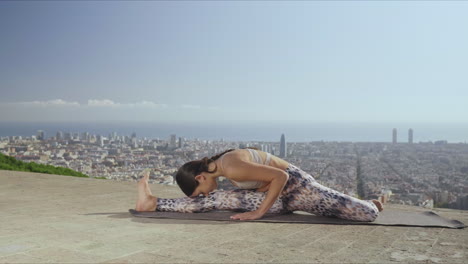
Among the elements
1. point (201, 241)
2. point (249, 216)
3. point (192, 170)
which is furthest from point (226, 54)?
point (201, 241)

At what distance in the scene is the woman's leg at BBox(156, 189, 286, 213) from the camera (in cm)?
347

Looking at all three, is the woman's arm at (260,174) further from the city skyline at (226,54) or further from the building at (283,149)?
the city skyline at (226,54)

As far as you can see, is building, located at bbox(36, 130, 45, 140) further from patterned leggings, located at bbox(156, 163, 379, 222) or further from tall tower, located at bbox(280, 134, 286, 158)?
patterned leggings, located at bbox(156, 163, 379, 222)

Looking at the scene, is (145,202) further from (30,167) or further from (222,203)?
(30,167)

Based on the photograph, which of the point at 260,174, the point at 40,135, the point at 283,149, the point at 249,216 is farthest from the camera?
the point at 40,135

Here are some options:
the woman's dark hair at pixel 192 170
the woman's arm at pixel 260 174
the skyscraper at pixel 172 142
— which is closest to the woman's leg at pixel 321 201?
the woman's arm at pixel 260 174

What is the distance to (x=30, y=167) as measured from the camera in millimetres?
8883

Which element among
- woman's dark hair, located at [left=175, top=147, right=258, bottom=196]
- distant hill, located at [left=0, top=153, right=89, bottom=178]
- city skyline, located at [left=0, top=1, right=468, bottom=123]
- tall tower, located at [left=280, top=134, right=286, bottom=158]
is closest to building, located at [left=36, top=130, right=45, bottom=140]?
city skyline, located at [left=0, top=1, right=468, bottom=123]

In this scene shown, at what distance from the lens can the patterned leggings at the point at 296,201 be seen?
3326mm

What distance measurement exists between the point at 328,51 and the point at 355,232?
16.4m

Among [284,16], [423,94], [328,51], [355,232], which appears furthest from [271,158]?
[423,94]

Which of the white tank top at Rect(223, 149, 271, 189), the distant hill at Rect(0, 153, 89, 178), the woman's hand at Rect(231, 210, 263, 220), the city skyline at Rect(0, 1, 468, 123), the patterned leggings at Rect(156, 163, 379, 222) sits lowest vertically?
the distant hill at Rect(0, 153, 89, 178)

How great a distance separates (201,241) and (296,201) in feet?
3.58

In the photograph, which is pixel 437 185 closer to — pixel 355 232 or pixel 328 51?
pixel 355 232
